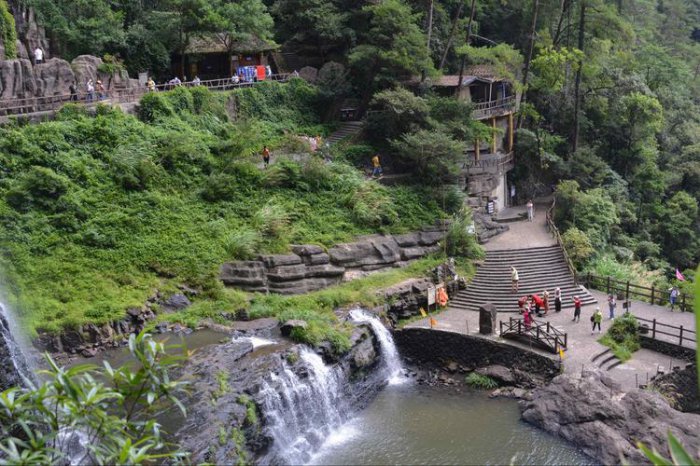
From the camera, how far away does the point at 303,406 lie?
23125mm

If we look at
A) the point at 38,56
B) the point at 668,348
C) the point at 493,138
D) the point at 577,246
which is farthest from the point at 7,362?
the point at 493,138

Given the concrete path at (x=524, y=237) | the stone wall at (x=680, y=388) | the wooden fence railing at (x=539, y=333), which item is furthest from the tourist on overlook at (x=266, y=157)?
the stone wall at (x=680, y=388)

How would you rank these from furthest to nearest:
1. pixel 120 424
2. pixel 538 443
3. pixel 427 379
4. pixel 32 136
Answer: pixel 32 136 → pixel 427 379 → pixel 538 443 → pixel 120 424

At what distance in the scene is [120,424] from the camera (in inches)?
502

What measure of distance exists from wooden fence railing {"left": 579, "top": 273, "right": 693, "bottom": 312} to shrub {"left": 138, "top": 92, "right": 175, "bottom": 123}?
2144 centimetres

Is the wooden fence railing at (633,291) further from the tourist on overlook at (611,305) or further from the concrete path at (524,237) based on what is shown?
the concrete path at (524,237)

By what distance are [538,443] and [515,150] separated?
2645 centimetres

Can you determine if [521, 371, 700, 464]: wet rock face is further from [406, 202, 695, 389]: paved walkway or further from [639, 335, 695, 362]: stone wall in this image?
[639, 335, 695, 362]: stone wall

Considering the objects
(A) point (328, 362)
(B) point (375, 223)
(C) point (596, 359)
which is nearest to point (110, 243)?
(A) point (328, 362)

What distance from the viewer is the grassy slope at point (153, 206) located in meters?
26.2

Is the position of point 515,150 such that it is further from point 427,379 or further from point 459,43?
point 427,379

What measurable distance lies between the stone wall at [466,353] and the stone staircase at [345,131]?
15.4m

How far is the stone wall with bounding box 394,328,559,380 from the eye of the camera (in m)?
26.8

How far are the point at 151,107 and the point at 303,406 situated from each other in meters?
18.7
